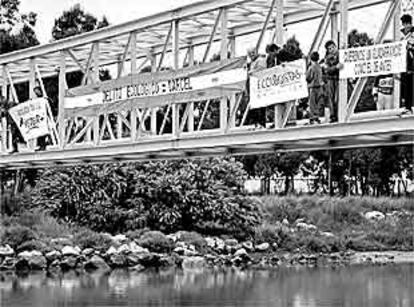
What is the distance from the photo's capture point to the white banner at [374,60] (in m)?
12.0

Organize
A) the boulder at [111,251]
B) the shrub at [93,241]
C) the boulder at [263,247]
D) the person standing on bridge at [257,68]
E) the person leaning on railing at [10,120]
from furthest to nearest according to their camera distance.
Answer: the boulder at [263,247], the shrub at [93,241], the boulder at [111,251], the person leaning on railing at [10,120], the person standing on bridge at [257,68]

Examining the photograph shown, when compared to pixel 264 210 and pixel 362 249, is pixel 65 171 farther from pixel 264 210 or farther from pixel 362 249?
pixel 362 249

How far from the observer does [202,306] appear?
18.5 meters

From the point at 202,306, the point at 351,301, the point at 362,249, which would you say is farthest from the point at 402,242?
the point at 202,306

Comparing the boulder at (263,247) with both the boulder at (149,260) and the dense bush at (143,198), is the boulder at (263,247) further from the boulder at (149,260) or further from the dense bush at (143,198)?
the boulder at (149,260)

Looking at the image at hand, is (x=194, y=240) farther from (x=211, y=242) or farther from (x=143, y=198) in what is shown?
(x=143, y=198)

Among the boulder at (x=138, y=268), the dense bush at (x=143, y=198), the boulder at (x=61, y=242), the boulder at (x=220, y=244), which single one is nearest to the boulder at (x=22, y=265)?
the boulder at (x=61, y=242)

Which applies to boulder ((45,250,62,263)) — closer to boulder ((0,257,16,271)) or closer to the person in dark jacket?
boulder ((0,257,16,271))

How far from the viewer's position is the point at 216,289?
20.9 m

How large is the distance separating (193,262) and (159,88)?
9.54 metres

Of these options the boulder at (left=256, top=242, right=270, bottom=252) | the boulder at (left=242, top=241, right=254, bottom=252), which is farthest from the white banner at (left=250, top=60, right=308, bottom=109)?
the boulder at (left=256, top=242, right=270, bottom=252)

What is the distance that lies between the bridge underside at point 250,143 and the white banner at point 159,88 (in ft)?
2.58

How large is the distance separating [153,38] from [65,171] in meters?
8.96

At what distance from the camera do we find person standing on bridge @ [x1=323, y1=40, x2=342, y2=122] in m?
13.0
